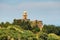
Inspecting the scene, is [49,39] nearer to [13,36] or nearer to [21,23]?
[13,36]

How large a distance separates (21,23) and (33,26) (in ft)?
13.8

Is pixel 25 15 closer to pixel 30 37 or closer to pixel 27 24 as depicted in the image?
pixel 27 24

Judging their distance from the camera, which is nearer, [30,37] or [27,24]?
[30,37]

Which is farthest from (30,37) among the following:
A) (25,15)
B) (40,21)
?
(40,21)

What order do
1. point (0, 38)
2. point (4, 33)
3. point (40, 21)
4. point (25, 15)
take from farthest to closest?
point (40, 21) < point (25, 15) < point (4, 33) < point (0, 38)

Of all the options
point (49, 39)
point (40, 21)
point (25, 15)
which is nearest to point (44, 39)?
point (49, 39)

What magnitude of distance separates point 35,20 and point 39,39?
4905 cm

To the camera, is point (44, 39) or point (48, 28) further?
point (48, 28)

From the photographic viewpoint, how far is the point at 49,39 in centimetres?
7981

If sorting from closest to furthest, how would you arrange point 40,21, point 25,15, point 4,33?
point 4,33, point 25,15, point 40,21

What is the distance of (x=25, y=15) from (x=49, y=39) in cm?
3826

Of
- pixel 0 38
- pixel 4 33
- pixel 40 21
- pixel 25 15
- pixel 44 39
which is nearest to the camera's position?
pixel 0 38

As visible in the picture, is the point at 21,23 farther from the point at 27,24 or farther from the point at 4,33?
the point at 4,33

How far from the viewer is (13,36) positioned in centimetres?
7194
